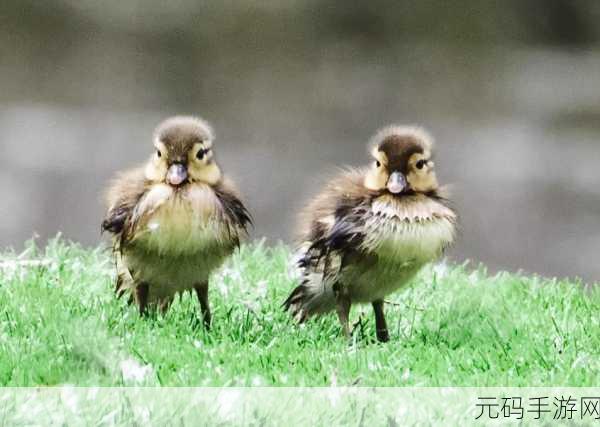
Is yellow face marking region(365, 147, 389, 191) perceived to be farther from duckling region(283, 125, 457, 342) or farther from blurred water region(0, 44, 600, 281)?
blurred water region(0, 44, 600, 281)

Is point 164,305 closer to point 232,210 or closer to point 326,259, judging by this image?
point 232,210

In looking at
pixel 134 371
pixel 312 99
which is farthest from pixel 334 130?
pixel 134 371

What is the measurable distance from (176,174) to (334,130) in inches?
204

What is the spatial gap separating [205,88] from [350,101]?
0.98 m

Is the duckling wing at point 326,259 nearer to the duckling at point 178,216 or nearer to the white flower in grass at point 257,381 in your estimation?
the duckling at point 178,216

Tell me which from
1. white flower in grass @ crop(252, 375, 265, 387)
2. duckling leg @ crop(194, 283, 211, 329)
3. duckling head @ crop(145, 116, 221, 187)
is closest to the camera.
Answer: white flower in grass @ crop(252, 375, 265, 387)

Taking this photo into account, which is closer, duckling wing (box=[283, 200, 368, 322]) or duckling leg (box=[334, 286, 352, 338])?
duckling wing (box=[283, 200, 368, 322])

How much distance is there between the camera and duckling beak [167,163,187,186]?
545 cm

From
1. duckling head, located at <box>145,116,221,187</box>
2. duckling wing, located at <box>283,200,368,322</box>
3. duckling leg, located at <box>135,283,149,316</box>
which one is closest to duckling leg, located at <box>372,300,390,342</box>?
duckling wing, located at <box>283,200,368,322</box>

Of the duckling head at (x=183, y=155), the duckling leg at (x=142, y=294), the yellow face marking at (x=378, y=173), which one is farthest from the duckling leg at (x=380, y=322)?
the duckling leg at (x=142, y=294)

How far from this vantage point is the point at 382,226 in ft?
17.7

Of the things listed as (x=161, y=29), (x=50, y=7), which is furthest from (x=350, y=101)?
(x=50, y=7)

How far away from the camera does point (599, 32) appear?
11.4 meters

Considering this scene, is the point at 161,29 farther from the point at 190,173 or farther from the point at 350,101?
the point at 190,173
